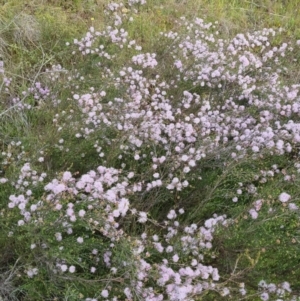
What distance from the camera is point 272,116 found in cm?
389

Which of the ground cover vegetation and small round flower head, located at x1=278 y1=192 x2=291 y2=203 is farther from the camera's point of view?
small round flower head, located at x1=278 y1=192 x2=291 y2=203

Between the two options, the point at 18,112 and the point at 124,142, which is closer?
the point at 124,142

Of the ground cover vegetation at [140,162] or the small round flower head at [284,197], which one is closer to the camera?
the ground cover vegetation at [140,162]

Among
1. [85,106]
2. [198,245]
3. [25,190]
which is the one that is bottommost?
[198,245]

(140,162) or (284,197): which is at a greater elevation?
(284,197)

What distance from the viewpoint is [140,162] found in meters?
3.43

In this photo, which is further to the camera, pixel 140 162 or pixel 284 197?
pixel 140 162

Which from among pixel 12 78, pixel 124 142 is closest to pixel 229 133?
pixel 124 142

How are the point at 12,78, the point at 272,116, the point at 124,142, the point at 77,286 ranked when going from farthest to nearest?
1. the point at 12,78
2. the point at 272,116
3. the point at 124,142
4. the point at 77,286

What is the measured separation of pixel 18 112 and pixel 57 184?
5.08 ft

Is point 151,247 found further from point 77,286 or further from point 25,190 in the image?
point 25,190

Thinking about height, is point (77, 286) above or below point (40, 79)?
below

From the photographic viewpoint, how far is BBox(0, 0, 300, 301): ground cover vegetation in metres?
2.53

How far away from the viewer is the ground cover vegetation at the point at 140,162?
2533mm
